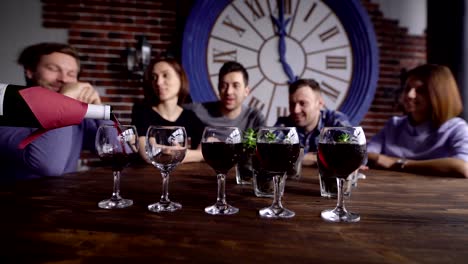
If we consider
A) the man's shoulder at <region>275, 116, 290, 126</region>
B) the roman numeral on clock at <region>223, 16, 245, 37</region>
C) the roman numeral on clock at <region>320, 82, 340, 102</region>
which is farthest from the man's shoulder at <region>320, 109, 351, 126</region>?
the roman numeral on clock at <region>223, 16, 245, 37</region>

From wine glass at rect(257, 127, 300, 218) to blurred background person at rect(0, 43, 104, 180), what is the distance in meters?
0.79

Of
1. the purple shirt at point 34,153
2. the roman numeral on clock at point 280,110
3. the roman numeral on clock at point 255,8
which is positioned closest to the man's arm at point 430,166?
the purple shirt at point 34,153

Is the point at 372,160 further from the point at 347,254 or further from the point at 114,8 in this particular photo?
the point at 114,8

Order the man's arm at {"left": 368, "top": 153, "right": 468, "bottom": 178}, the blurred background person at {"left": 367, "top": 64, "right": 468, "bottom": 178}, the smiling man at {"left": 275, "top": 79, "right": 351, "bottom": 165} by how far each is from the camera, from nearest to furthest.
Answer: the man's arm at {"left": 368, "top": 153, "right": 468, "bottom": 178}
the blurred background person at {"left": 367, "top": 64, "right": 468, "bottom": 178}
the smiling man at {"left": 275, "top": 79, "right": 351, "bottom": 165}

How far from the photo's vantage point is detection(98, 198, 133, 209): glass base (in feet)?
2.55

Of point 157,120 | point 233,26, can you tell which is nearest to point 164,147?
point 157,120

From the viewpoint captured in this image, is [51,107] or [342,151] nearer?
[342,151]

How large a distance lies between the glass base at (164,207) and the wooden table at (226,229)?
0.01 m

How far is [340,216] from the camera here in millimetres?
707

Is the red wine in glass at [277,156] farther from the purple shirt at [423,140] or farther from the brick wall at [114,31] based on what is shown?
the brick wall at [114,31]

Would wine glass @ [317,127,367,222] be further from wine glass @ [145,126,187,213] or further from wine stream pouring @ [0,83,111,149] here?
wine stream pouring @ [0,83,111,149]

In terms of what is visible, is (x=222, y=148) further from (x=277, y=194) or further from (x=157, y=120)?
(x=157, y=120)

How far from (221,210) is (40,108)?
0.53m

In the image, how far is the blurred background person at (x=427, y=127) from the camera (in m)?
1.74
